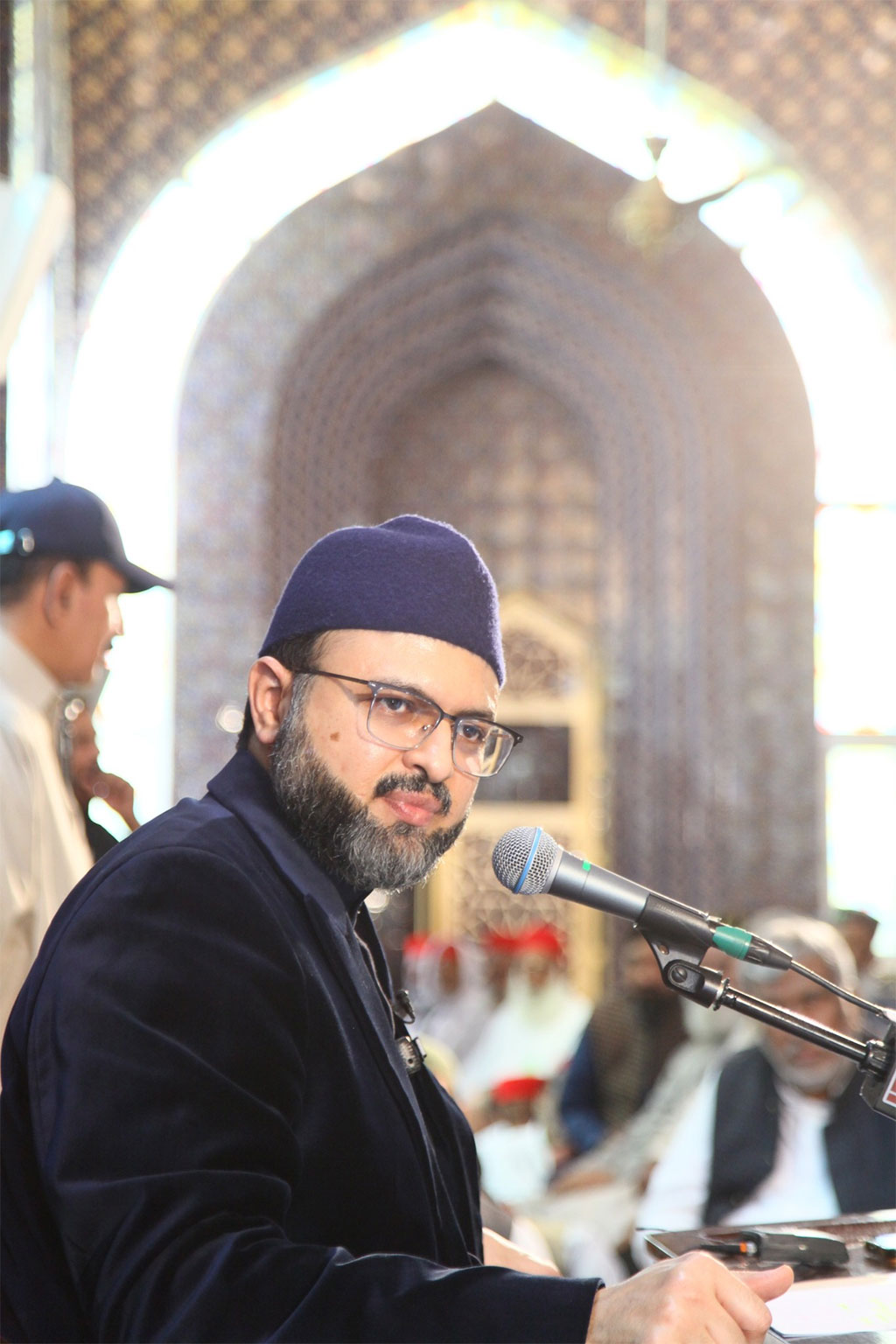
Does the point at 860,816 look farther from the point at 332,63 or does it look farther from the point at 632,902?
the point at 632,902

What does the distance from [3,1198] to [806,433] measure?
695 centimetres

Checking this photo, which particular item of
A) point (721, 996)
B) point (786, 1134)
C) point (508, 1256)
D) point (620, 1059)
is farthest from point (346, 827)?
point (620, 1059)

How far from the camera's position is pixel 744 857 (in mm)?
7109

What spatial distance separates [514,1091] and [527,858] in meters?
3.12

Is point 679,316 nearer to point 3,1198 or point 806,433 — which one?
point 806,433

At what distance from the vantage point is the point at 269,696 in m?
1.39

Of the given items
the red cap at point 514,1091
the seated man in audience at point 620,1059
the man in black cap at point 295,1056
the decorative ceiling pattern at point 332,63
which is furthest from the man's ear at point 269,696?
the decorative ceiling pattern at point 332,63

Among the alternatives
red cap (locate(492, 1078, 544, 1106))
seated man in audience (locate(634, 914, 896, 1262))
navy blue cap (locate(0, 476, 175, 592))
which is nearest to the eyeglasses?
navy blue cap (locate(0, 476, 175, 592))

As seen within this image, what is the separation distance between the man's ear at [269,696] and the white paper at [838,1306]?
0.73m

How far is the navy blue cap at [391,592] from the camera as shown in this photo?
1320 millimetres

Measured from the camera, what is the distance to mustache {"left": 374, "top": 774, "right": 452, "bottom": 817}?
4.27 feet

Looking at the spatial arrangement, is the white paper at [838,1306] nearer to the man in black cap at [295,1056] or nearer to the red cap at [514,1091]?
the man in black cap at [295,1056]

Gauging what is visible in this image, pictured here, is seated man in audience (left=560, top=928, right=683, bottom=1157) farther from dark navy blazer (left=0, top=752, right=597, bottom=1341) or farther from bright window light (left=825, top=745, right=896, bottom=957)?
bright window light (left=825, top=745, right=896, bottom=957)

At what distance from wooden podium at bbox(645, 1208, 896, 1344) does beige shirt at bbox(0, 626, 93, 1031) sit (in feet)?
3.17
